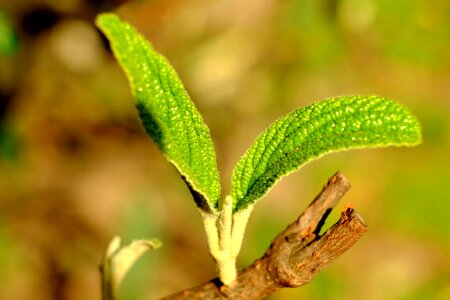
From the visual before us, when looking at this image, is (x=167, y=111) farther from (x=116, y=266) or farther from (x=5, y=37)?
(x=5, y=37)

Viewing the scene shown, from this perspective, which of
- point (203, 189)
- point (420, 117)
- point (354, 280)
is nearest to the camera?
point (203, 189)

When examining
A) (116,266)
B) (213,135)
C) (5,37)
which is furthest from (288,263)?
(213,135)

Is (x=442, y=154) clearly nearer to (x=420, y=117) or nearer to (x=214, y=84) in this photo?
(x=420, y=117)

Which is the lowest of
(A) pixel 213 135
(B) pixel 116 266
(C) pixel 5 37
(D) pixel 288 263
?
(D) pixel 288 263

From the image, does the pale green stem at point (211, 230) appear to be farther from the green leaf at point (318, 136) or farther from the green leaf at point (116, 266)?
the green leaf at point (116, 266)

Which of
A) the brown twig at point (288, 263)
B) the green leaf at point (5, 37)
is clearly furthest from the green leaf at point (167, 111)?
the green leaf at point (5, 37)

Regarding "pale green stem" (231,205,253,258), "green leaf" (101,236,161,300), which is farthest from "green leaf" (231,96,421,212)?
"green leaf" (101,236,161,300)

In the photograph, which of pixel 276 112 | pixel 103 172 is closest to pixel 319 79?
pixel 276 112
